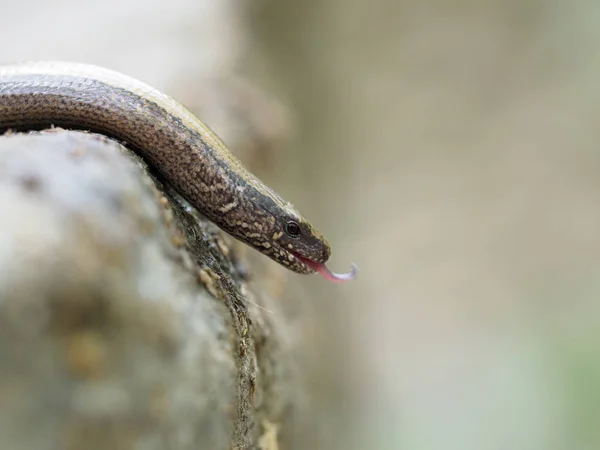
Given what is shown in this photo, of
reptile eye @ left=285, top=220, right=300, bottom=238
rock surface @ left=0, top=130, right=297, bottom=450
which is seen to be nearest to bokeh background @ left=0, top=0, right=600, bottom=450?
reptile eye @ left=285, top=220, right=300, bottom=238

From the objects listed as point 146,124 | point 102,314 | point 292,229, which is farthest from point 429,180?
point 102,314

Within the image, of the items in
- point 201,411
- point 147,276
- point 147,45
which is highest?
point 147,45

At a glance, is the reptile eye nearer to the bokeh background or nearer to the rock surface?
the rock surface

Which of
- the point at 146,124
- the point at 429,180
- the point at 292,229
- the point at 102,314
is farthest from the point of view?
the point at 429,180

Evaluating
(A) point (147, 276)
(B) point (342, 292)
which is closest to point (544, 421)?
(B) point (342, 292)

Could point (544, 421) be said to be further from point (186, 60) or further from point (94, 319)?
point (94, 319)

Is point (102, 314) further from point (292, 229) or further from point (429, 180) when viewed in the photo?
point (429, 180)

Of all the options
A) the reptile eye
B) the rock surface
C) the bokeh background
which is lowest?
the rock surface
